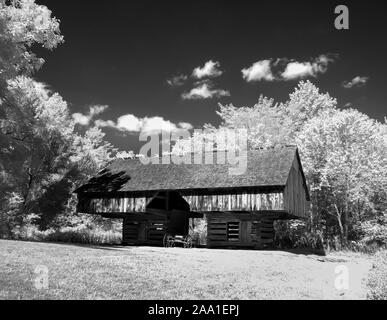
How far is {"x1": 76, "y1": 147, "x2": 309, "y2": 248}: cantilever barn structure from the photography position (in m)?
29.1

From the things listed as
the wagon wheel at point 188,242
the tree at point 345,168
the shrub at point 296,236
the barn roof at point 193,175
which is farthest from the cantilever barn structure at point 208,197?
the tree at point 345,168

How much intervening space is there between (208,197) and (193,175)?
2371 millimetres

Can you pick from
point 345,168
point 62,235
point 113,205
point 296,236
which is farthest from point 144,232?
point 345,168

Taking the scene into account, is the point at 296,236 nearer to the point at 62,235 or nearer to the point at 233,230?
the point at 233,230

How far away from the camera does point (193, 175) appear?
1265 inches

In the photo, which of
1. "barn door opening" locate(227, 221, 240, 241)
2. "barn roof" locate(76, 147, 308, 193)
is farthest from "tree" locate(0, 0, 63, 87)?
"barn door opening" locate(227, 221, 240, 241)

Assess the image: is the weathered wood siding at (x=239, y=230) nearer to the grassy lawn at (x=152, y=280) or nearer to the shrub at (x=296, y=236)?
the shrub at (x=296, y=236)

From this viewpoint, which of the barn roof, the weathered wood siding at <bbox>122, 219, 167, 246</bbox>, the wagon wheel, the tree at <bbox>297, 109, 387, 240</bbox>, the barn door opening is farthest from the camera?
the tree at <bbox>297, 109, 387, 240</bbox>

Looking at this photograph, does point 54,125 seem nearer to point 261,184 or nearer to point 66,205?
point 66,205

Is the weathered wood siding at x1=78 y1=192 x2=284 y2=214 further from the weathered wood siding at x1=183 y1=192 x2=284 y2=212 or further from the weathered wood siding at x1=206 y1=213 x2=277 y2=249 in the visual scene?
the weathered wood siding at x1=206 y1=213 x2=277 y2=249

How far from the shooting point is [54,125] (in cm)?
3647
